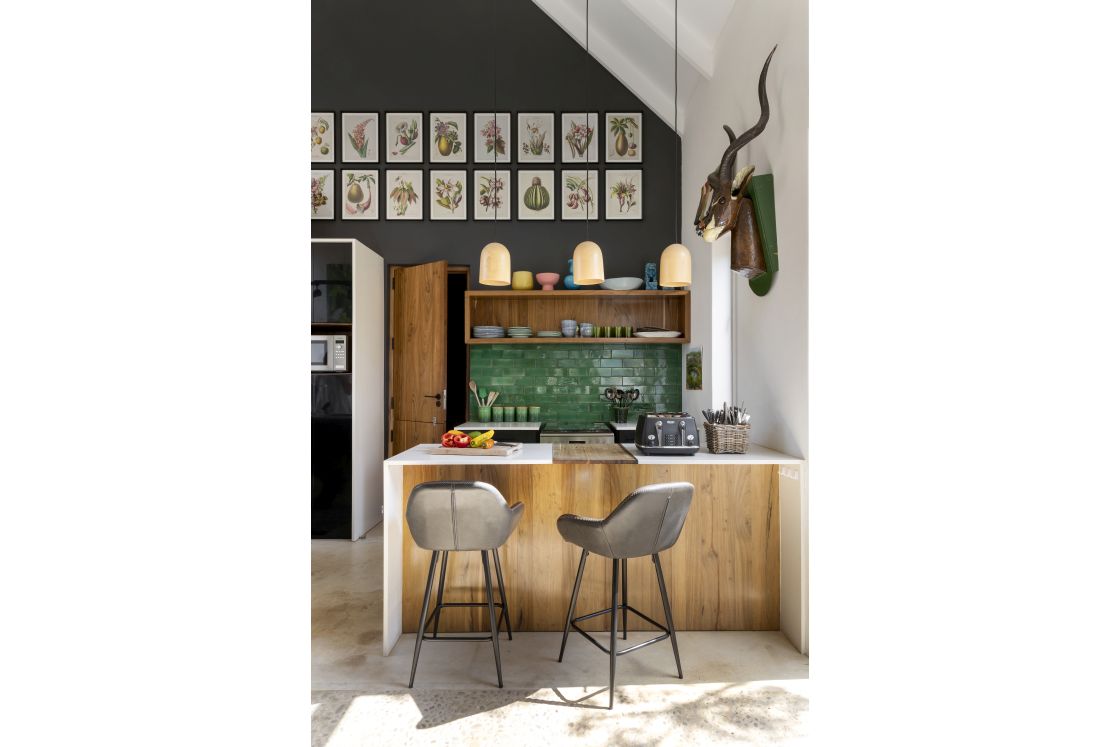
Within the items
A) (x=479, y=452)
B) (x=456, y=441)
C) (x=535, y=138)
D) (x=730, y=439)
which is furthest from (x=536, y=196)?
(x=730, y=439)

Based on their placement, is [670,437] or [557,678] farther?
[670,437]

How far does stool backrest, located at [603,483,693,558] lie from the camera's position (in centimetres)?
212

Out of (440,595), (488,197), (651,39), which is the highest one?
(651,39)

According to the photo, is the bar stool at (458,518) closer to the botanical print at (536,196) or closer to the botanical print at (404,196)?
the botanical print at (536,196)

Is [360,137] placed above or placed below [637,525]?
above

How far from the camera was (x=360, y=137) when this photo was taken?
207 inches

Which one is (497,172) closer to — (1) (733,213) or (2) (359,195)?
(2) (359,195)

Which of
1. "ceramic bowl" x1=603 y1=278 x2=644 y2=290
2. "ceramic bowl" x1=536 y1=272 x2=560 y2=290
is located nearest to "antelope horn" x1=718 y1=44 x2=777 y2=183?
"ceramic bowl" x1=603 y1=278 x2=644 y2=290

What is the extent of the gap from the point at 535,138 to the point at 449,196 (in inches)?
38.0

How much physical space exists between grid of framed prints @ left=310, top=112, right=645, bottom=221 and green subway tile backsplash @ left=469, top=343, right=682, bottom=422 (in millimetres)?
1248
